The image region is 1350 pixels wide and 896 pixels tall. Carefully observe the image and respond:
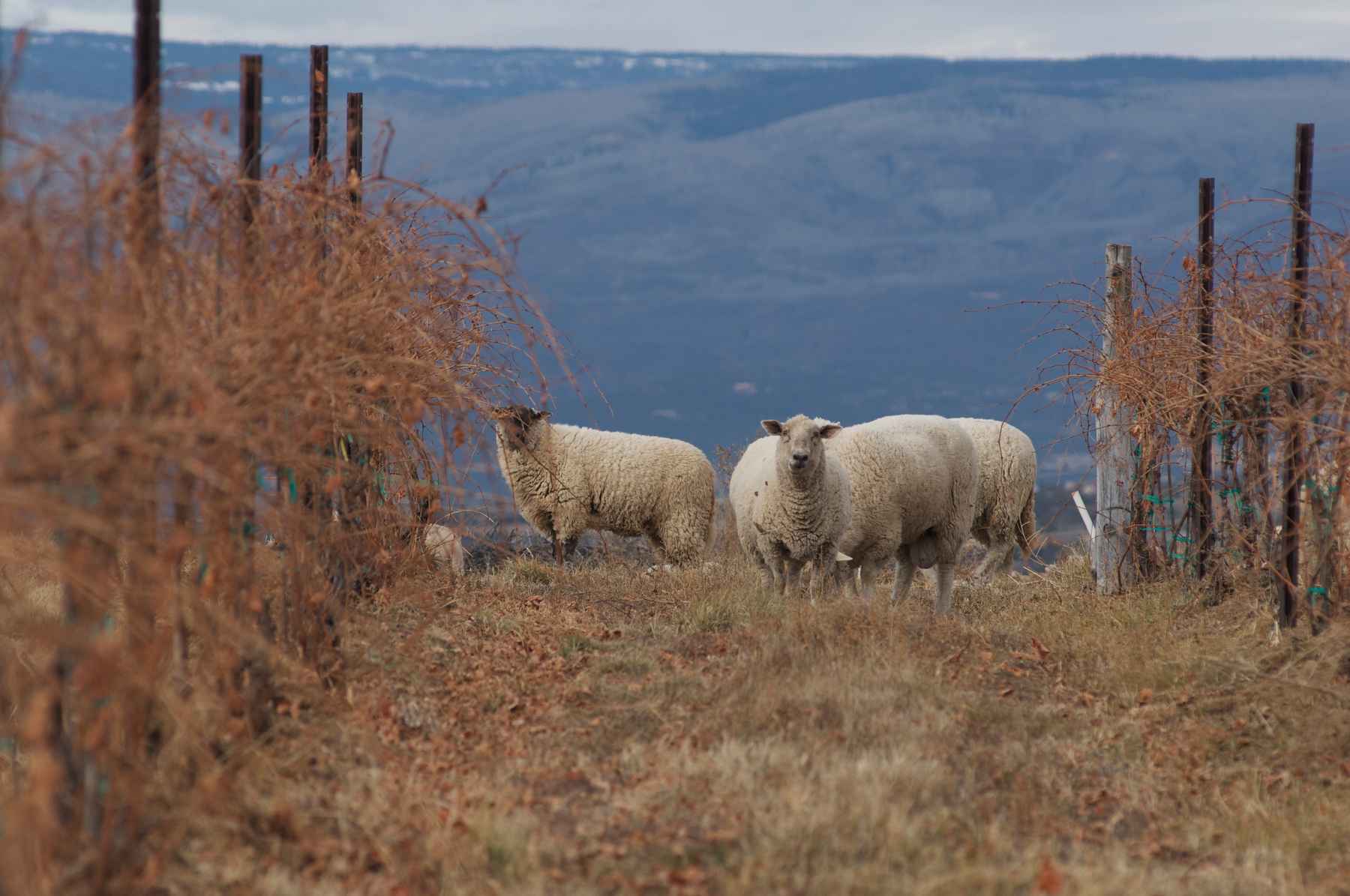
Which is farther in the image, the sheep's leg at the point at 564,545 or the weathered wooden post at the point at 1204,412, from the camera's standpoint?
the sheep's leg at the point at 564,545

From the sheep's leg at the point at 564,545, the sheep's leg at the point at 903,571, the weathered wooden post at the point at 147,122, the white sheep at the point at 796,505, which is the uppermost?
the weathered wooden post at the point at 147,122

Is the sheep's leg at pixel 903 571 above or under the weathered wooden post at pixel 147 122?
under

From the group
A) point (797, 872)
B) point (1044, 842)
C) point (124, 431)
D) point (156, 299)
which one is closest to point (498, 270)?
point (156, 299)

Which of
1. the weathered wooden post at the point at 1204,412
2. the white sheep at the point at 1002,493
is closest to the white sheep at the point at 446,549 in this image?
the white sheep at the point at 1002,493

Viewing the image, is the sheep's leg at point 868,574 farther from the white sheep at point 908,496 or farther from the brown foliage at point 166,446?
the brown foliage at point 166,446

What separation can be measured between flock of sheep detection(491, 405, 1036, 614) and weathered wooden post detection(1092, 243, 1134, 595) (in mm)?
1250

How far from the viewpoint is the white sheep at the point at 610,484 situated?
14727 millimetres

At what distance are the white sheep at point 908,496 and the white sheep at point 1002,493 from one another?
122cm

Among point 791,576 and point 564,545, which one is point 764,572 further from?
point 564,545

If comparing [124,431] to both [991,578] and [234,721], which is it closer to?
[234,721]

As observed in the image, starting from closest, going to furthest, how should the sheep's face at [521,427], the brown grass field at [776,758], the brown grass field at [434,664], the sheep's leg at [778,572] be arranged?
the brown grass field at [434,664] < the brown grass field at [776,758] < the sheep's leg at [778,572] < the sheep's face at [521,427]

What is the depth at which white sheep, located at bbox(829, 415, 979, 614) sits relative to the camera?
1204cm

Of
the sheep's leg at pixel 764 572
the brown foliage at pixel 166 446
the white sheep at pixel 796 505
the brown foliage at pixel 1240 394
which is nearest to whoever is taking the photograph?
the brown foliage at pixel 166 446

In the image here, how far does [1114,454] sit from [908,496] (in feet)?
5.52
